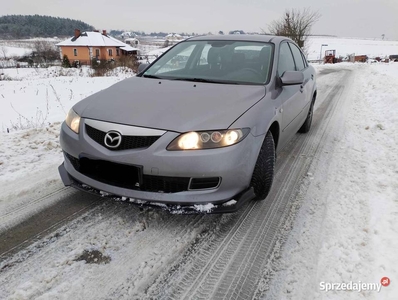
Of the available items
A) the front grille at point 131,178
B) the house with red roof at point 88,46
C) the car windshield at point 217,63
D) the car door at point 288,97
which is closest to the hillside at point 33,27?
the house with red roof at point 88,46

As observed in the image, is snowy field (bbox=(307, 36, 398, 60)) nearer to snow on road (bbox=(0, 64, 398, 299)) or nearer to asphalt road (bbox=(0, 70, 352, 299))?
snow on road (bbox=(0, 64, 398, 299))

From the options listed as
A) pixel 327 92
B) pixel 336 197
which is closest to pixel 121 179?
pixel 336 197

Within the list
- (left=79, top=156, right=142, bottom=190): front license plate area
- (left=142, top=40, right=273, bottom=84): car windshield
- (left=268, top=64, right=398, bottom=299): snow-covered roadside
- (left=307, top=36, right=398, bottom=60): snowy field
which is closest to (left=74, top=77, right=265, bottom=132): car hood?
(left=142, top=40, right=273, bottom=84): car windshield

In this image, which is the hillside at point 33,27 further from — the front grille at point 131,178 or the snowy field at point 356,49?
the front grille at point 131,178

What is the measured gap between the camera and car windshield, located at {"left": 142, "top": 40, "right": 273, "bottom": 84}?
3.27m

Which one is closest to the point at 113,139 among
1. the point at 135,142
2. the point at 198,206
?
the point at 135,142

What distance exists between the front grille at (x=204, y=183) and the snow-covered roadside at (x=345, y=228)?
2.43 feet

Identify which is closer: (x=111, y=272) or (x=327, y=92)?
(x=111, y=272)

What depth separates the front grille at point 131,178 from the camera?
2271mm

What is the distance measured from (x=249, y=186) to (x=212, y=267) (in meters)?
0.76

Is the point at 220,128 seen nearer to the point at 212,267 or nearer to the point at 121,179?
the point at 121,179

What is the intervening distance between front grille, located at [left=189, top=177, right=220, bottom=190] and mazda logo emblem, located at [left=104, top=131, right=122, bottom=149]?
659 millimetres

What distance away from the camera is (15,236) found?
2371 millimetres

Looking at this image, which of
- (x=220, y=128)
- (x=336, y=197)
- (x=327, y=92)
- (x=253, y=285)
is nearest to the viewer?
(x=253, y=285)
